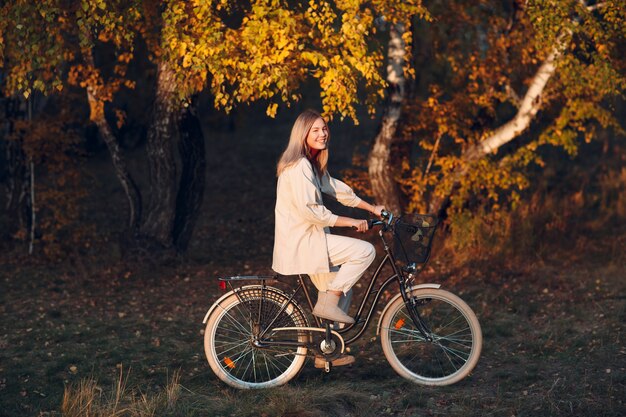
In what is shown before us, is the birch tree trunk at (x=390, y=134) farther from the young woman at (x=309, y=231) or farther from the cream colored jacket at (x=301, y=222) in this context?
the cream colored jacket at (x=301, y=222)

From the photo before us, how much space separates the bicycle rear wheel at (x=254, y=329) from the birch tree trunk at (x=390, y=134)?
218 inches

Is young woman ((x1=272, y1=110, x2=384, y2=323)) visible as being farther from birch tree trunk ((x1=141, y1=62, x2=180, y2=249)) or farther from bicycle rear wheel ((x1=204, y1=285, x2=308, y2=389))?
birch tree trunk ((x1=141, y1=62, x2=180, y2=249))

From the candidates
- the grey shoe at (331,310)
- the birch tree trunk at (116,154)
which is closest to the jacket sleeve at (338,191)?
the grey shoe at (331,310)

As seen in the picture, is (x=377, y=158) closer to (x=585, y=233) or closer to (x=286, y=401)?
(x=585, y=233)

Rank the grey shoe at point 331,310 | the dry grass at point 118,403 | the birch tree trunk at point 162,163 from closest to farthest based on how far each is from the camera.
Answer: the dry grass at point 118,403 < the grey shoe at point 331,310 < the birch tree trunk at point 162,163

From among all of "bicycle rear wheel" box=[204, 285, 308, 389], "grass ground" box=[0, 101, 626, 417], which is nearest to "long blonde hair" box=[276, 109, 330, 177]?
"bicycle rear wheel" box=[204, 285, 308, 389]

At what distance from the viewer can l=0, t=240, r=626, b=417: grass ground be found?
6090mm

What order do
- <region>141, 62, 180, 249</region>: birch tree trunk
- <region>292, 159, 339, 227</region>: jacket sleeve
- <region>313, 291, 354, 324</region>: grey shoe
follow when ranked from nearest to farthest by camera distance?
<region>292, 159, 339, 227</region>: jacket sleeve < <region>313, 291, 354, 324</region>: grey shoe < <region>141, 62, 180, 249</region>: birch tree trunk

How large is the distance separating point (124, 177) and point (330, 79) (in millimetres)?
4332

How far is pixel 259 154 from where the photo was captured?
21656 mm

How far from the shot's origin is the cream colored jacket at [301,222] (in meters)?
5.95

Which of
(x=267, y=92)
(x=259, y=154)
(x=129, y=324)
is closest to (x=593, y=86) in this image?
(x=267, y=92)

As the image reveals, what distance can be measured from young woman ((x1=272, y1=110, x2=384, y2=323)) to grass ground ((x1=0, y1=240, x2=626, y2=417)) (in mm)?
833

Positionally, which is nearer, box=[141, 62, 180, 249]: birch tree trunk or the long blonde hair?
the long blonde hair
